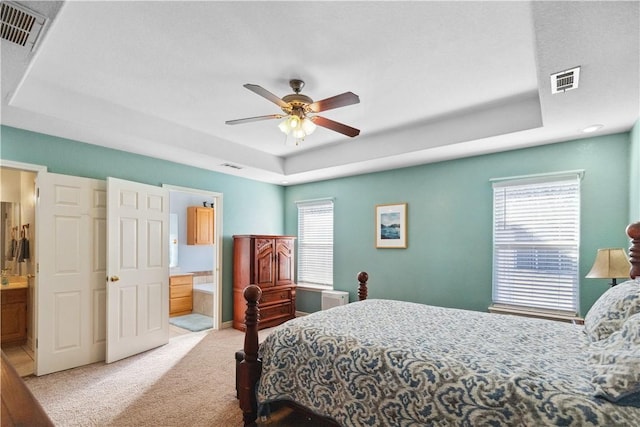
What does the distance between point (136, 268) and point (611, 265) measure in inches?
190

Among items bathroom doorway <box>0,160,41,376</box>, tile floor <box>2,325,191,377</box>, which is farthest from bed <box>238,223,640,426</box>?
bathroom doorway <box>0,160,41,376</box>

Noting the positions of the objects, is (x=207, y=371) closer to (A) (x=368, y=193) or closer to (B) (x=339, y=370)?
(B) (x=339, y=370)

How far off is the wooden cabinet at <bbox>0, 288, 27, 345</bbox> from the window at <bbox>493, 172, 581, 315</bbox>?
233 inches

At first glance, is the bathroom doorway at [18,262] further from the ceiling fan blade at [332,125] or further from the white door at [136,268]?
the ceiling fan blade at [332,125]

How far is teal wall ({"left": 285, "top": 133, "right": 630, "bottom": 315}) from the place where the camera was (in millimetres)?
3371

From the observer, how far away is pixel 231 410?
2654 mm

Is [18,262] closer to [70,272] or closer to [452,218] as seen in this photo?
[70,272]

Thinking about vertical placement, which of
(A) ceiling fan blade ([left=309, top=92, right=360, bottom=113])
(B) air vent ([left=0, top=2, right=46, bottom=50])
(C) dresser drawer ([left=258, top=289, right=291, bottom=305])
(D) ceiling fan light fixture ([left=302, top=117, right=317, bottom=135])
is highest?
(B) air vent ([left=0, top=2, right=46, bottom=50])

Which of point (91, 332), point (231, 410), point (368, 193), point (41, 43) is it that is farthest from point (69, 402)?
point (368, 193)

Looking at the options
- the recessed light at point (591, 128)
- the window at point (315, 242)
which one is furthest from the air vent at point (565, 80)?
the window at point (315, 242)

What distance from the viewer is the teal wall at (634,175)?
9.48 feet

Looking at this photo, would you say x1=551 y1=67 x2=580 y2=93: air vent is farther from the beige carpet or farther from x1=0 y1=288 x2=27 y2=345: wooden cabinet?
x1=0 y1=288 x2=27 y2=345: wooden cabinet

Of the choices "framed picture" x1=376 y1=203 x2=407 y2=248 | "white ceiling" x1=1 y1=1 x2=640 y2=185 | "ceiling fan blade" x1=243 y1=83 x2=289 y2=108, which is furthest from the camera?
"framed picture" x1=376 y1=203 x2=407 y2=248

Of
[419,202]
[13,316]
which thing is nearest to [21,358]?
[13,316]
